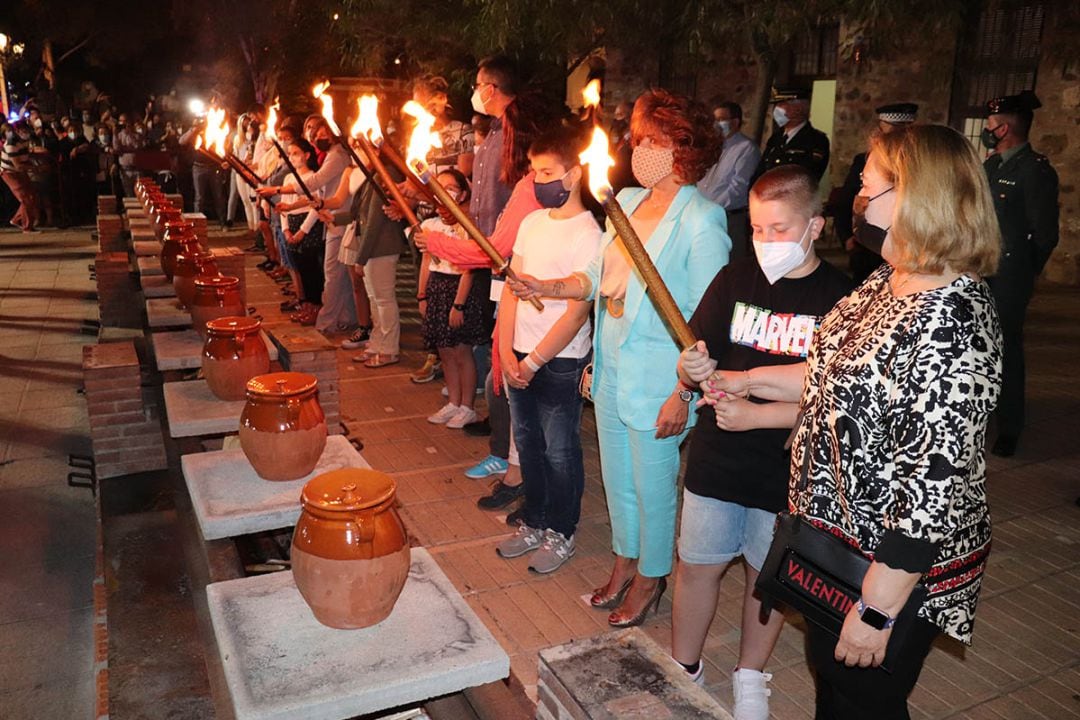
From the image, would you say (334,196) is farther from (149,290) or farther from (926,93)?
(926,93)

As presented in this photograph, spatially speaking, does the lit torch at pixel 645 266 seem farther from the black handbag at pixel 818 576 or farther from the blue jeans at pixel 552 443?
the blue jeans at pixel 552 443

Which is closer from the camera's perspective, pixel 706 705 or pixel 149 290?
pixel 706 705

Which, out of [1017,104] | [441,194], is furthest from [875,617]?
[1017,104]

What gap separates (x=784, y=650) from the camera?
407cm

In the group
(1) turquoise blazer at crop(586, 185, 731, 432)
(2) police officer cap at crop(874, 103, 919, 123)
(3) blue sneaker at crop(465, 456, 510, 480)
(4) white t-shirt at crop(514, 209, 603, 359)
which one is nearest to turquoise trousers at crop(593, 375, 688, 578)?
(1) turquoise blazer at crop(586, 185, 731, 432)

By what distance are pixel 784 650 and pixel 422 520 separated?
2194 millimetres

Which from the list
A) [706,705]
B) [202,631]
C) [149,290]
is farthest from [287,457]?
[149,290]

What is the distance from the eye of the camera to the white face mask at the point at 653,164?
3594 millimetres

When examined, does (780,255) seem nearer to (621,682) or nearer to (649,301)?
(649,301)

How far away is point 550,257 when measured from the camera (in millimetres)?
4355

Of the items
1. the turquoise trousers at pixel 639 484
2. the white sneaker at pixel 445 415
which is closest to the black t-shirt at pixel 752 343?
the turquoise trousers at pixel 639 484

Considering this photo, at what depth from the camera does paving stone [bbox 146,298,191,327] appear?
550 cm

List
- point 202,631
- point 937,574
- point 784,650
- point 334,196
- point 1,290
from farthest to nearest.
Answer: point 1,290
point 334,196
point 784,650
point 202,631
point 937,574

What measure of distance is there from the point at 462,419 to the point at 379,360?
6.55ft
